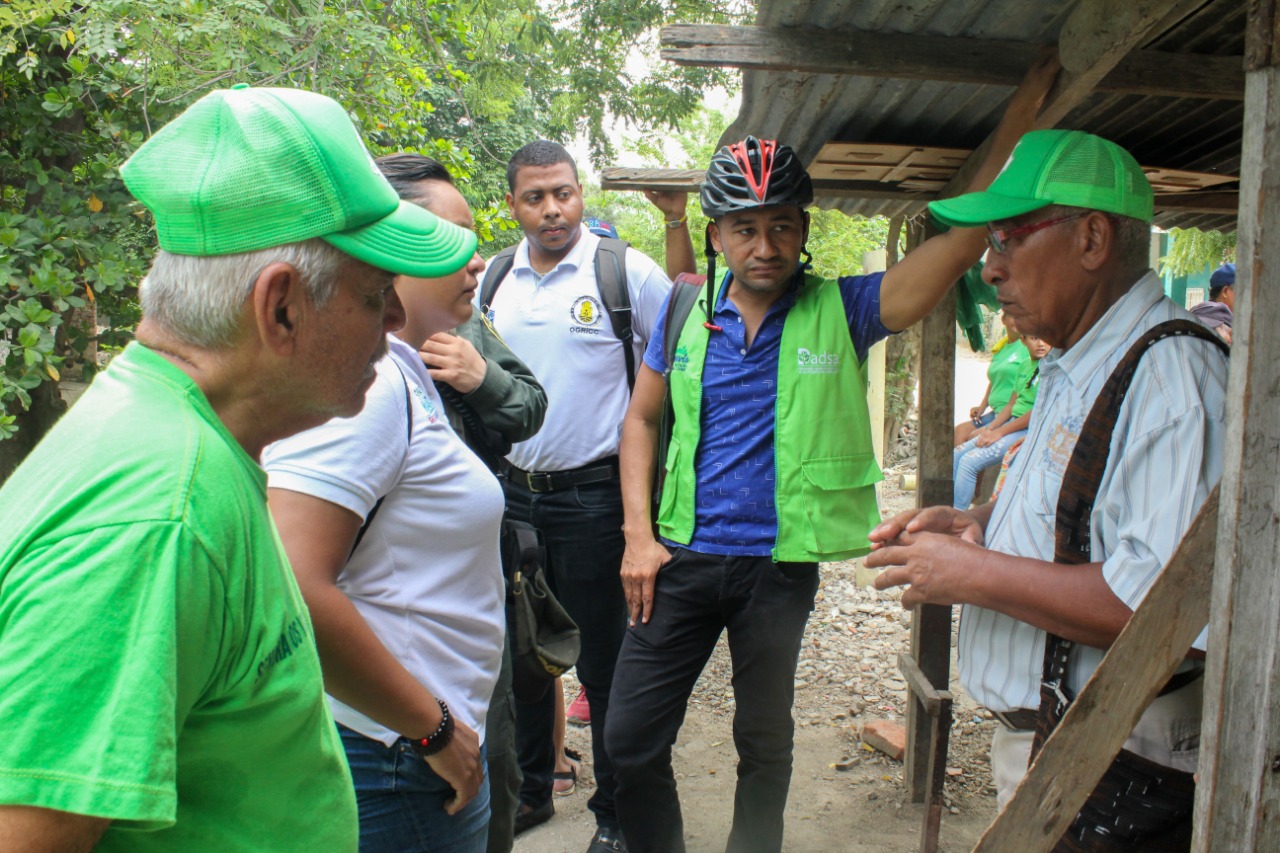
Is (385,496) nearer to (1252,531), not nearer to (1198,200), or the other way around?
(1252,531)

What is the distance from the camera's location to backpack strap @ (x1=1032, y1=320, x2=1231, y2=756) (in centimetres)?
181

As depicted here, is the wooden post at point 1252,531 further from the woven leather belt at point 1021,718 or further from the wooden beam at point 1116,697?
the woven leather belt at point 1021,718

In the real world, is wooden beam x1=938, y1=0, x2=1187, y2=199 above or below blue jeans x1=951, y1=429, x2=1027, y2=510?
above

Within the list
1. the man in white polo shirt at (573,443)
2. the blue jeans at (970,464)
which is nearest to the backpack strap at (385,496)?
the man in white polo shirt at (573,443)

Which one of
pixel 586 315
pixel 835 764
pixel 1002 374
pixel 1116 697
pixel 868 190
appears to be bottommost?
pixel 835 764

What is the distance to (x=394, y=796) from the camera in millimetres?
1832

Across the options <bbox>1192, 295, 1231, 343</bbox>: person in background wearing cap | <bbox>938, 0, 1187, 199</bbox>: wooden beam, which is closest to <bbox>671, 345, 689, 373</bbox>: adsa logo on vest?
<bbox>938, 0, 1187, 199</bbox>: wooden beam

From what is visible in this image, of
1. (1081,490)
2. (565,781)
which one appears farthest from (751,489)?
(565,781)

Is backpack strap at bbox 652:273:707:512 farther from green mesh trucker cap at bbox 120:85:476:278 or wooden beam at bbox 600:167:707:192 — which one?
green mesh trucker cap at bbox 120:85:476:278

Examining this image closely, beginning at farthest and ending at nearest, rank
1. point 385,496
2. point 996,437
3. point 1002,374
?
point 1002,374 < point 996,437 < point 385,496

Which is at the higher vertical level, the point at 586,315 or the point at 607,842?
the point at 586,315

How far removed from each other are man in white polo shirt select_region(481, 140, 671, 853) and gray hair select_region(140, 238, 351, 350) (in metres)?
2.63

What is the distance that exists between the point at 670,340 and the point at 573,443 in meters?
0.70

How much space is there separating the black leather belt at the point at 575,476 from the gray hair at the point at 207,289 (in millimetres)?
2633
